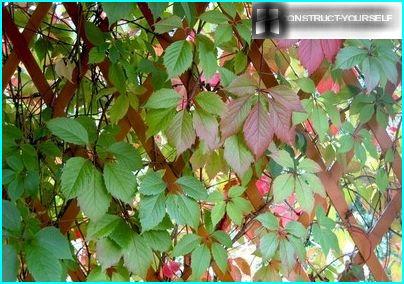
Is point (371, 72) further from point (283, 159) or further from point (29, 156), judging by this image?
point (29, 156)

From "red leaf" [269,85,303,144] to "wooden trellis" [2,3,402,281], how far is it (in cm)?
13

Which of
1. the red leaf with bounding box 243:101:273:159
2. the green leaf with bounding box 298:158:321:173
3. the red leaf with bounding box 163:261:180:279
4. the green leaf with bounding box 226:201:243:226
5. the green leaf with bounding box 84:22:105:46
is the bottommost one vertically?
the red leaf with bounding box 163:261:180:279

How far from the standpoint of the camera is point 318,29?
73cm

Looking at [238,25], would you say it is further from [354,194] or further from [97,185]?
[354,194]

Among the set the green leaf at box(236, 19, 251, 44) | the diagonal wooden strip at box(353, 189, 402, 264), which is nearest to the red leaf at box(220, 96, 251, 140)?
the green leaf at box(236, 19, 251, 44)

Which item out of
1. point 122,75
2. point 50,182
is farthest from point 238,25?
point 50,182

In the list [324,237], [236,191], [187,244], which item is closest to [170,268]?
[187,244]

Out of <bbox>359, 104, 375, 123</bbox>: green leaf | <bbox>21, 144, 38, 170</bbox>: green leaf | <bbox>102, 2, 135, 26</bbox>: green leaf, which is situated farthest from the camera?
<bbox>359, 104, 375, 123</bbox>: green leaf

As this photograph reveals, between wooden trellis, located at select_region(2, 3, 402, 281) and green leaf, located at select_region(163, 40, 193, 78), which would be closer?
green leaf, located at select_region(163, 40, 193, 78)

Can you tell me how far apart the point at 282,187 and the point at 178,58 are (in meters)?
0.30

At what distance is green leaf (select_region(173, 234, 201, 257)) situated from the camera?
2.77ft

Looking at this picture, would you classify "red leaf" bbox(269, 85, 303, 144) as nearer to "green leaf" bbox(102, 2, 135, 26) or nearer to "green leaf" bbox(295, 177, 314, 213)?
"green leaf" bbox(295, 177, 314, 213)

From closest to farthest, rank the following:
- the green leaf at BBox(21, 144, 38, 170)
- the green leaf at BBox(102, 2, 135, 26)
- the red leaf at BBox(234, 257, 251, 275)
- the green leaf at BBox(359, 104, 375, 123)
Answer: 1. the green leaf at BBox(102, 2, 135, 26)
2. the green leaf at BBox(21, 144, 38, 170)
3. the green leaf at BBox(359, 104, 375, 123)
4. the red leaf at BBox(234, 257, 251, 275)

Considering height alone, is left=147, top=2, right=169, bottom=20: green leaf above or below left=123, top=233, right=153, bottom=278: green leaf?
above
